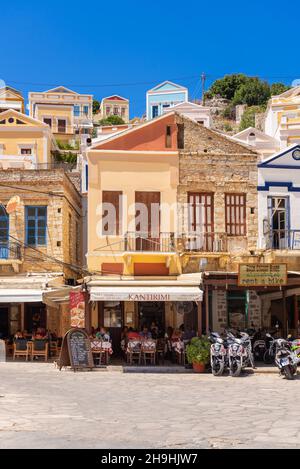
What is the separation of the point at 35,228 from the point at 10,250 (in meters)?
1.27

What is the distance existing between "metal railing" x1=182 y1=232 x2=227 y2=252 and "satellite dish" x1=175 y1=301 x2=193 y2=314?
1.97 meters

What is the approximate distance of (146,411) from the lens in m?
13.1

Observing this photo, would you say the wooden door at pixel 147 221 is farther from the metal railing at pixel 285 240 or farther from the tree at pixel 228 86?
the tree at pixel 228 86

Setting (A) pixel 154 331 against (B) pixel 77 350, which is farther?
(A) pixel 154 331

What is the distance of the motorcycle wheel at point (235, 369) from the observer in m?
20.7

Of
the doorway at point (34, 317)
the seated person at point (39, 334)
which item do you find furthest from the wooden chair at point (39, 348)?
the doorway at point (34, 317)

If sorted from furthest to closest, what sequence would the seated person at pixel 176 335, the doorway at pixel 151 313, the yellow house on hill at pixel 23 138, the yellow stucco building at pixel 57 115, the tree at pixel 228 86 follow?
the tree at pixel 228 86
the yellow stucco building at pixel 57 115
the yellow house on hill at pixel 23 138
the doorway at pixel 151 313
the seated person at pixel 176 335

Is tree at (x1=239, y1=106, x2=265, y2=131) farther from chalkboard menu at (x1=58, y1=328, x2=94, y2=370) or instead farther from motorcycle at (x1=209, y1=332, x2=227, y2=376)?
motorcycle at (x1=209, y1=332, x2=227, y2=376)

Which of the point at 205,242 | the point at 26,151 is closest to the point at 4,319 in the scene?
the point at 205,242

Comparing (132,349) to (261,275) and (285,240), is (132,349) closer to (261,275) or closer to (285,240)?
(261,275)

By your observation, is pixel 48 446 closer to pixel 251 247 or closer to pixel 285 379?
pixel 285 379

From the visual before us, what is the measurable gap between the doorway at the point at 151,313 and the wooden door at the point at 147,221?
8.87 ft
